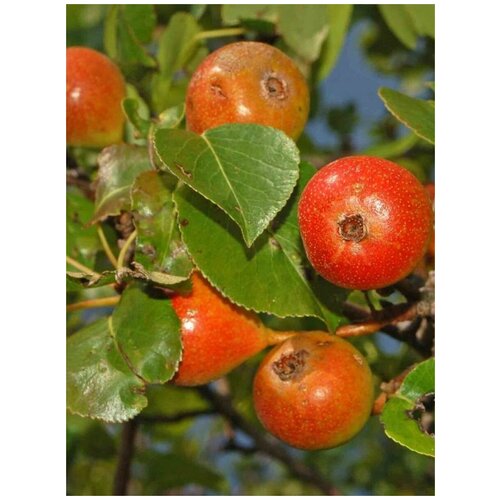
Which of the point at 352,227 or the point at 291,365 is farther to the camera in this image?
the point at 291,365

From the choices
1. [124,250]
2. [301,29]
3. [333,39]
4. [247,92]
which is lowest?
[124,250]

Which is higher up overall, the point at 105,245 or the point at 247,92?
the point at 247,92

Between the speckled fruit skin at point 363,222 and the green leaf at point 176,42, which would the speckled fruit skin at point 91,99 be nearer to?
the green leaf at point 176,42

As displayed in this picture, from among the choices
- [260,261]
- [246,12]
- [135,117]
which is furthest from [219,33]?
[260,261]

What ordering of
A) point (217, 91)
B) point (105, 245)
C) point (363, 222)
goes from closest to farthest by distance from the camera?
point (363, 222)
point (217, 91)
point (105, 245)

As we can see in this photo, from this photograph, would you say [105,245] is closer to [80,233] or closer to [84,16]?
[80,233]

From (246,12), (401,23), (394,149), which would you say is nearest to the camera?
(246,12)

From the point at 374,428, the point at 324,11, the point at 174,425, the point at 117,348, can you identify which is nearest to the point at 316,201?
the point at 117,348
